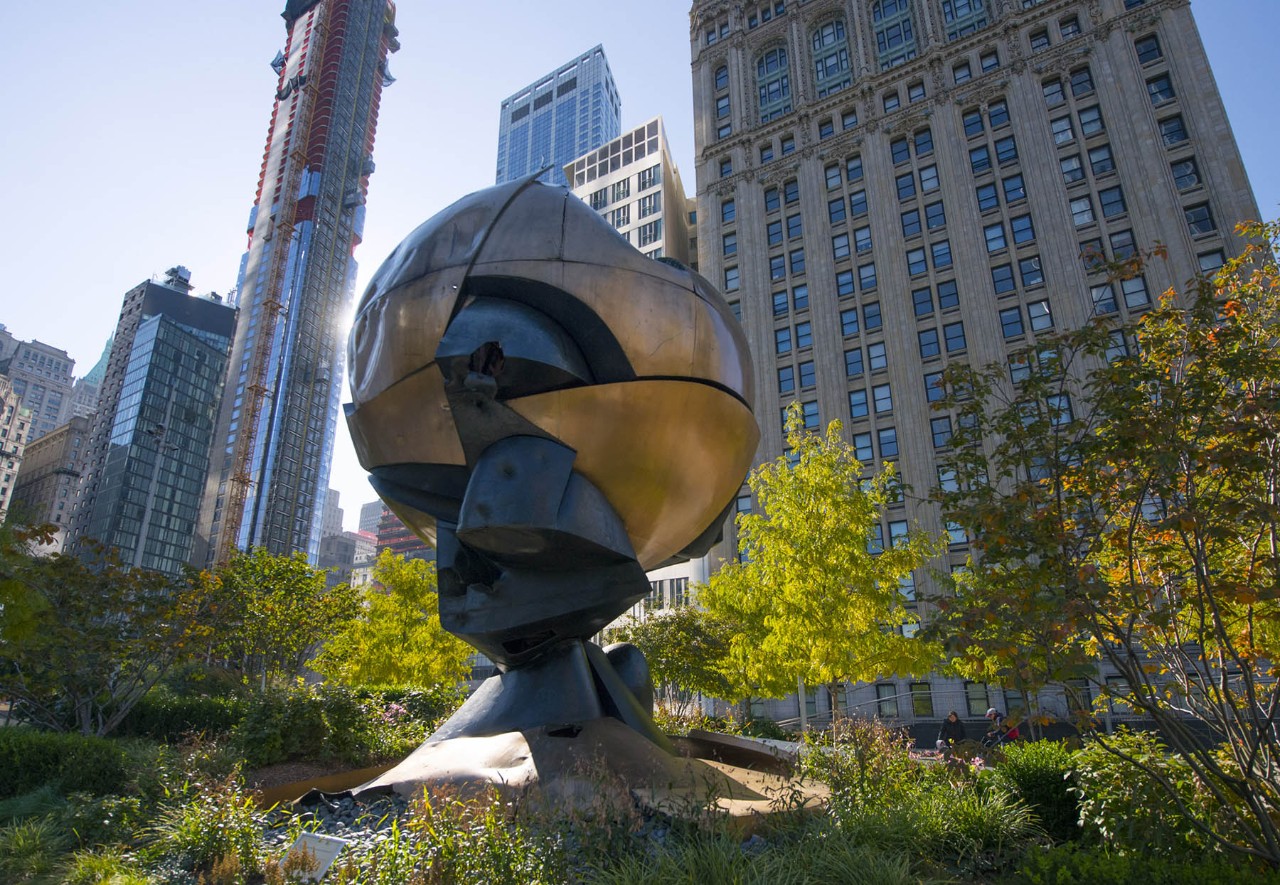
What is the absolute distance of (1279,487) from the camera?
6789mm

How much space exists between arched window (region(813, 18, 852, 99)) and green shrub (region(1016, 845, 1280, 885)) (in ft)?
173

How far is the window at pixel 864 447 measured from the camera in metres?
39.8

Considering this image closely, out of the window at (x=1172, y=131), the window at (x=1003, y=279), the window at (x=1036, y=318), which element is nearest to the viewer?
the window at (x=1036, y=318)

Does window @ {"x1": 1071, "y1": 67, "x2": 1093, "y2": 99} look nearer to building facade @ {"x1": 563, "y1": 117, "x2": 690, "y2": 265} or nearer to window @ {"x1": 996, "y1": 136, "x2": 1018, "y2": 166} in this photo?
window @ {"x1": 996, "y1": 136, "x2": 1018, "y2": 166}

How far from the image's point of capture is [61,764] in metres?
9.83

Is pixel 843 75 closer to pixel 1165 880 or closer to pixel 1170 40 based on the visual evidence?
pixel 1170 40

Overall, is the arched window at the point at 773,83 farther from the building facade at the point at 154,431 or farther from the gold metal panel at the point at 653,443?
the building facade at the point at 154,431

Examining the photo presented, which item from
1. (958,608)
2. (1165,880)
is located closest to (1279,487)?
(958,608)

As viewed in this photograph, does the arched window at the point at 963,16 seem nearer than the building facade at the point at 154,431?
Yes

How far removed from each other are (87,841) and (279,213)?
108542mm

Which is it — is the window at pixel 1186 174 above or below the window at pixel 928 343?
above

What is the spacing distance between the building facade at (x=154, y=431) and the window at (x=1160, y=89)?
100566 millimetres

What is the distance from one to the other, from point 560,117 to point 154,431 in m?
95.8

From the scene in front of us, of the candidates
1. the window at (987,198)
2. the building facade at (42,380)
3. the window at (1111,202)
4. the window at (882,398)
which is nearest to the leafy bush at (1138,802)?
the window at (882,398)
